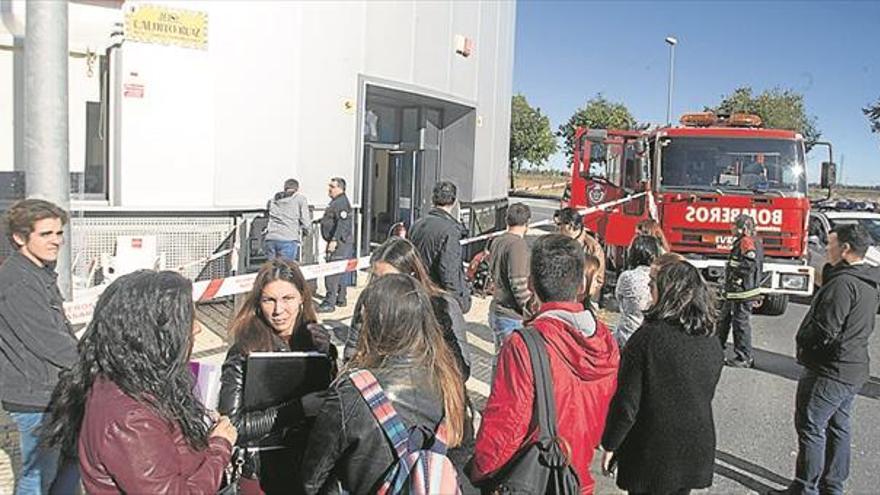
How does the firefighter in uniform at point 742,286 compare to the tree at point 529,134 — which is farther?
the tree at point 529,134

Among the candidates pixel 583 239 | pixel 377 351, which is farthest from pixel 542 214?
pixel 377 351

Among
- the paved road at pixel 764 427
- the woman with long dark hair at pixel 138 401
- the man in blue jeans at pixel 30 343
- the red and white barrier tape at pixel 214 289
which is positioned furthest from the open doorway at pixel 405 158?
the woman with long dark hair at pixel 138 401

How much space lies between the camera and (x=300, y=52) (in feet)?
35.4

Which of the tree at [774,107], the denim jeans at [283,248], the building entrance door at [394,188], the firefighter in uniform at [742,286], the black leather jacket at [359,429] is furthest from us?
the tree at [774,107]

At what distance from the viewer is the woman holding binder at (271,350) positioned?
10.1ft

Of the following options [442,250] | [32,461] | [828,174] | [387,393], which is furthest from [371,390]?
[828,174]

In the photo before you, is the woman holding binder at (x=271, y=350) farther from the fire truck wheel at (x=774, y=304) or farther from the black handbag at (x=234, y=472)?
the fire truck wheel at (x=774, y=304)

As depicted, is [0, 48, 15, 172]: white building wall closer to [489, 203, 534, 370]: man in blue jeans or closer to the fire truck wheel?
[489, 203, 534, 370]: man in blue jeans

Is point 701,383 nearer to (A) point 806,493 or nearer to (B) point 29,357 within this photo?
(A) point 806,493

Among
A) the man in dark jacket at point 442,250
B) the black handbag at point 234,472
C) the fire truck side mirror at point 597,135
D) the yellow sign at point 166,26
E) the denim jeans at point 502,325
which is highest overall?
the yellow sign at point 166,26

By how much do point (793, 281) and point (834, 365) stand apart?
6.19 metres

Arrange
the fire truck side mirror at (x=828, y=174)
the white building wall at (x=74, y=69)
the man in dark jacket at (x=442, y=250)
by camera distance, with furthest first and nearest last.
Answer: the fire truck side mirror at (x=828, y=174)
the white building wall at (x=74, y=69)
the man in dark jacket at (x=442, y=250)

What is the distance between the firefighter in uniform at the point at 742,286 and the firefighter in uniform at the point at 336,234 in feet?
15.8

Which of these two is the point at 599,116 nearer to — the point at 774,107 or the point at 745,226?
the point at 774,107
